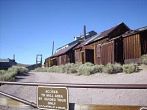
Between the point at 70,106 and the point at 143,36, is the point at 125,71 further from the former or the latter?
the point at 70,106

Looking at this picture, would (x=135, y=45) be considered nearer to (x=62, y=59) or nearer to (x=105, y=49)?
(x=105, y=49)

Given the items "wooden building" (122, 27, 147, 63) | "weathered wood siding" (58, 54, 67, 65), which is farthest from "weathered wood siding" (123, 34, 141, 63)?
"weathered wood siding" (58, 54, 67, 65)

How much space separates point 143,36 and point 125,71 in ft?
19.4

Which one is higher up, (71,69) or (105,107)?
(71,69)

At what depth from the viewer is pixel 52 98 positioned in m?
5.48

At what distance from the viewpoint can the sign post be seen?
532cm

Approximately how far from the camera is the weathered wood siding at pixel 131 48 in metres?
24.0

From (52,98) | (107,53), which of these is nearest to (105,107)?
(52,98)

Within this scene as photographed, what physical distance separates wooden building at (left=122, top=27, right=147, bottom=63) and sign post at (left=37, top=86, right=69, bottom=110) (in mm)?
19227

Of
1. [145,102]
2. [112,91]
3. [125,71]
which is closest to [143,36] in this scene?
[125,71]

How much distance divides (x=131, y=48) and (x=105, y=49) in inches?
170

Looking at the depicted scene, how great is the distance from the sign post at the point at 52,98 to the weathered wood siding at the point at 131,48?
1935 cm

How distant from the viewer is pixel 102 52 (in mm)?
29156

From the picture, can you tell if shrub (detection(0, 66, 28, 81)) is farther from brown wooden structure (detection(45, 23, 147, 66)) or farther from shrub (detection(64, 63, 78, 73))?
brown wooden structure (detection(45, 23, 147, 66))
